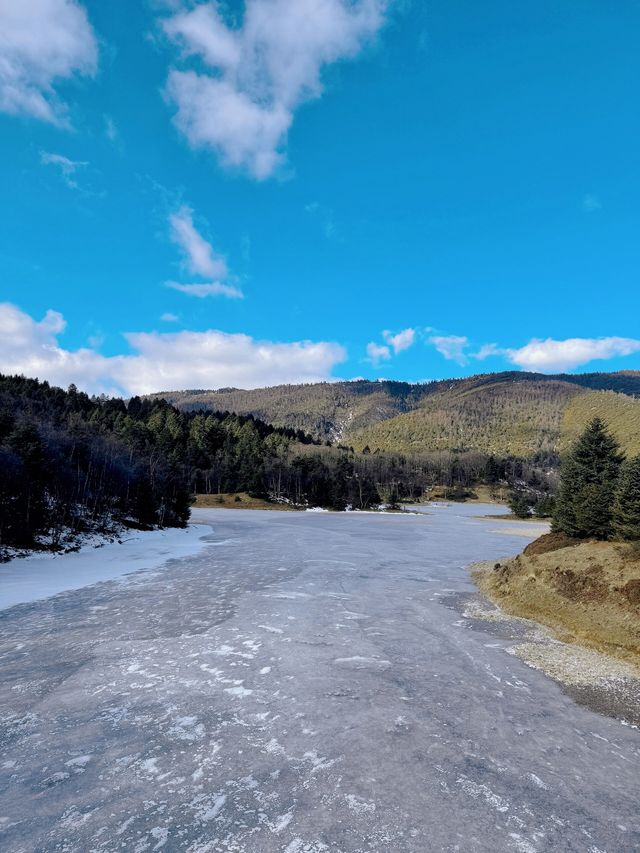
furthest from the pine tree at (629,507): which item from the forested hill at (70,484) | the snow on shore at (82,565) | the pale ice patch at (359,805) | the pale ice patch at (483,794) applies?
the forested hill at (70,484)

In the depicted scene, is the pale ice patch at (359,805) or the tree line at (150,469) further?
the tree line at (150,469)

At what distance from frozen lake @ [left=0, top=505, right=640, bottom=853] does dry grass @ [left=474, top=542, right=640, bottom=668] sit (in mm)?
2874

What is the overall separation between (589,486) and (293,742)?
2231 cm

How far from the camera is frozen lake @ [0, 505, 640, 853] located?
5332mm

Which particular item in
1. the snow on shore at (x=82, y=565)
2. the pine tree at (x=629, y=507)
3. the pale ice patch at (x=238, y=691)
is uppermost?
the pine tree at (x=629, y=507)

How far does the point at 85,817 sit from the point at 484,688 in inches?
304

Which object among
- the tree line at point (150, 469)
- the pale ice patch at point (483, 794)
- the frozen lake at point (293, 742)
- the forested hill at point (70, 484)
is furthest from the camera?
the tree line at point (150, 469)

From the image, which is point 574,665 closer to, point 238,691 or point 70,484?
point 238,691

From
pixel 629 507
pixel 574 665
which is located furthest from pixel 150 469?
pixel 574 665

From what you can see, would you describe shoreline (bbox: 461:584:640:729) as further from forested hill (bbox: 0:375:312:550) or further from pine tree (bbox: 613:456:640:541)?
forested hill (bbox: 0:375:312:550)

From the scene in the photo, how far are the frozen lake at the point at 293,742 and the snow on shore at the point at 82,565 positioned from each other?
3.95 meters

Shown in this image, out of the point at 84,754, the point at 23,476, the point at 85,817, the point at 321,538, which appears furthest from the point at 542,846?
the point at 321,538

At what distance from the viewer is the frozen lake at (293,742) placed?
17.5 ft

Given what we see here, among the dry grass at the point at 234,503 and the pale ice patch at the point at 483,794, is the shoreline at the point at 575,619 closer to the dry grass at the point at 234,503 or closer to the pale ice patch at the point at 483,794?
the pale ice patch at the point at 483,794
